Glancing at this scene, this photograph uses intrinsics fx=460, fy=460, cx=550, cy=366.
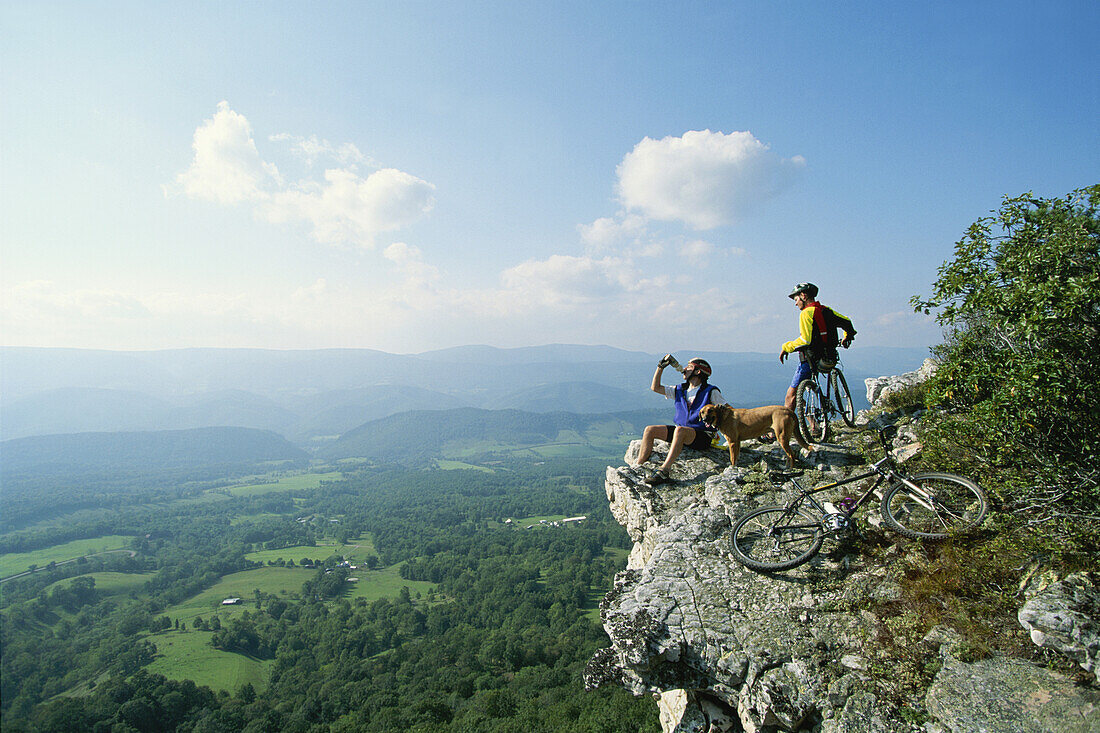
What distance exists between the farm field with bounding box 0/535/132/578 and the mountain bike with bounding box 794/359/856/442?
146779 millimetres

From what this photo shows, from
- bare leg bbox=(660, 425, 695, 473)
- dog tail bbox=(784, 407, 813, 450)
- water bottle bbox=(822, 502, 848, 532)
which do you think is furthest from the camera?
bare leg bbox=(660, 425, 695, 473)

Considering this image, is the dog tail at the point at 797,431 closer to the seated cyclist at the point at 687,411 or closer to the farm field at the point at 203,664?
the seated cyclist at the point at 687,411

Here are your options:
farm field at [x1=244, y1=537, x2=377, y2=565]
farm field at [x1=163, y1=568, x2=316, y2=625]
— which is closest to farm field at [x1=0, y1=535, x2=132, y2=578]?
farm field at [x1=244, y1=537, x2=377, y2=565]

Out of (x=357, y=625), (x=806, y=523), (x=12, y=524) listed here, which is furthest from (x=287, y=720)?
(x=12, y=524)

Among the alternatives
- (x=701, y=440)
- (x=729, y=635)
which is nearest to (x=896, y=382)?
(x=701, y=440)

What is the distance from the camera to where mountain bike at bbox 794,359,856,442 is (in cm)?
1116

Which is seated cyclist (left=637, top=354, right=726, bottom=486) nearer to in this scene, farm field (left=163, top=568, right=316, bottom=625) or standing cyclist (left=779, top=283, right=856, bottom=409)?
standing cyclist (left=779, top=283, right=856, bottom=409)

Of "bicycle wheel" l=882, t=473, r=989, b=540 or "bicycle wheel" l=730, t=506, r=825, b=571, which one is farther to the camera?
"bicycle wheel" l=730, t=506, r=825, b=571

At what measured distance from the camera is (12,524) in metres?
134

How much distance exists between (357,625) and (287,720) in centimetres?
2409

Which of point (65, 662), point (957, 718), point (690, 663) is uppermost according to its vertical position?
point (957, 718)

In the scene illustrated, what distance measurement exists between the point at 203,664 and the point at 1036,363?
86.9 metres

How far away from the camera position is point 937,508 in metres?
6.96

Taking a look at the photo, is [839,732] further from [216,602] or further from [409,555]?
[409,555]
